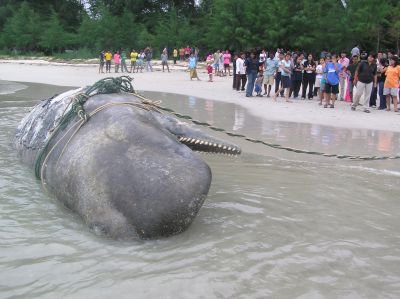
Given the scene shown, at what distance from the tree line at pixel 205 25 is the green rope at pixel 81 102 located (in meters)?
29.1

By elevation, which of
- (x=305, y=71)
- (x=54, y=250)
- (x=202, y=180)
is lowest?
(x=54, y=250)

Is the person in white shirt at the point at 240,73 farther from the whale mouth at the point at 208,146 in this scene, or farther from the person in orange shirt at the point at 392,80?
the whale mouth at the point at 208,146

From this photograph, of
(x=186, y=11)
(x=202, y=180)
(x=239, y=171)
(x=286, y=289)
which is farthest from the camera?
(x=186, y=11)

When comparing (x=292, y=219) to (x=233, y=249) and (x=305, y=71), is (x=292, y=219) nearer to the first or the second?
(x=233, y=249)

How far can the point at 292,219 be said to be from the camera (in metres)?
5.74

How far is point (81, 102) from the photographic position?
19.3ft

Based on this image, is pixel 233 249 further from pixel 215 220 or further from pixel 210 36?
pixel 210 36

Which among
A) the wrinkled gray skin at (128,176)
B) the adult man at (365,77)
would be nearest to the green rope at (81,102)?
the wrinkled gray skin at (128,176)

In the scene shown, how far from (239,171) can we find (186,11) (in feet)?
182

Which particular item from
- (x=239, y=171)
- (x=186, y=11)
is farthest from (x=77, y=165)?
(x=186, y=11)

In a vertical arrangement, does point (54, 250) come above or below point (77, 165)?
below

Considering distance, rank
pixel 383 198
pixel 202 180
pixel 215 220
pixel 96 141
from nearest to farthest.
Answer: pixel 202 180
pixel 96 141
pixel 215 220
pixel 383 198

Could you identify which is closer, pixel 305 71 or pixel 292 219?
pixel 292 219

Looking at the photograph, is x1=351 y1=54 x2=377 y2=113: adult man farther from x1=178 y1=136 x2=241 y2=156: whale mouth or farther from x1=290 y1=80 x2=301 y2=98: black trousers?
x1=178 y1=136 x2=241 y2=156: whale mouth
